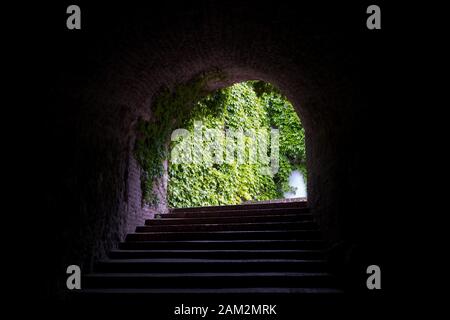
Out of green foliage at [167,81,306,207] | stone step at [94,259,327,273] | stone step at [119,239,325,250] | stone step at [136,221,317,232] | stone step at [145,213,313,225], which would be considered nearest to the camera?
stone step at [94,259,327,273]

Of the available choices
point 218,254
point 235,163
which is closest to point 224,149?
point 235,163

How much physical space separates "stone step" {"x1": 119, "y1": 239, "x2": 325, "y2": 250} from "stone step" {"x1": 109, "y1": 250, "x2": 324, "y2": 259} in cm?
25

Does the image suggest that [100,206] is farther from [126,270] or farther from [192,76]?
[192,76]

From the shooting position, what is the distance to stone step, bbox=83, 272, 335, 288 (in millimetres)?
4031

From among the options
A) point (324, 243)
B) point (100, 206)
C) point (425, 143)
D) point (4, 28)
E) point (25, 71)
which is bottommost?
point (324, 243)

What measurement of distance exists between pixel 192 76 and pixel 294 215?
9.68 feet

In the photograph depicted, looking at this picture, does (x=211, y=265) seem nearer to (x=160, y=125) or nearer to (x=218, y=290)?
(x=218, y=290)

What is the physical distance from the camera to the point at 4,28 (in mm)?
2859

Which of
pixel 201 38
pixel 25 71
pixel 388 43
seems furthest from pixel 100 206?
pixel 388 43

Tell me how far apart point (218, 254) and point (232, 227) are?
3.08 feet

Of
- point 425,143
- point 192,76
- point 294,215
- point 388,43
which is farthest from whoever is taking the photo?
point 192,76

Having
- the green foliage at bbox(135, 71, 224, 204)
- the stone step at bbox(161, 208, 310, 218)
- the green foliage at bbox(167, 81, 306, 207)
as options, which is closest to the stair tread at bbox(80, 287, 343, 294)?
the stone step at bbox(161, 208, 310, 218)

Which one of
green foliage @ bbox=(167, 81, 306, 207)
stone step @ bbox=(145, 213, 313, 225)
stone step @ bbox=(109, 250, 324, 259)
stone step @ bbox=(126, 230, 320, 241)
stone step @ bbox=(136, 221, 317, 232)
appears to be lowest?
stone step @ bbox=(109, 250, 324, 259)

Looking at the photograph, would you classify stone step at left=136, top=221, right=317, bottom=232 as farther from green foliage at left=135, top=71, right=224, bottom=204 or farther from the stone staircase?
green foliage at left=135, top=71, right=224, bottom=204
